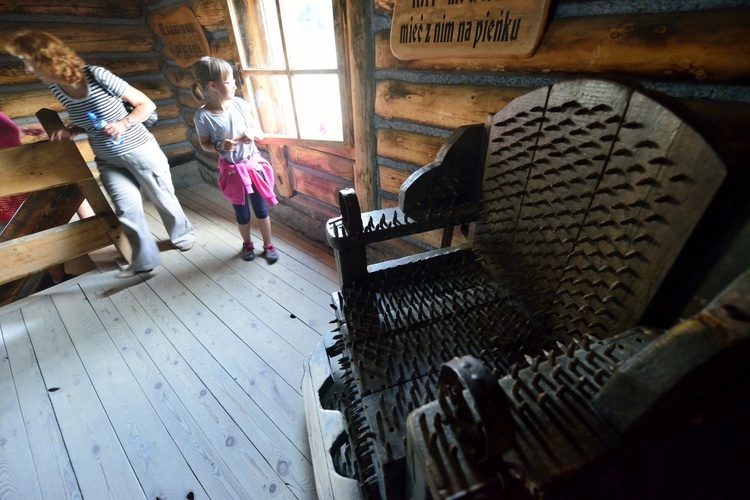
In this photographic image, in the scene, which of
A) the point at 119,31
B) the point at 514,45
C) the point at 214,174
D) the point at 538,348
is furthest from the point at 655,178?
the point at 119,31

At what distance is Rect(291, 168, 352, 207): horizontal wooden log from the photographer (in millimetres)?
3146

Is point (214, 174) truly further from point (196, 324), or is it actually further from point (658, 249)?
point (658, 249)

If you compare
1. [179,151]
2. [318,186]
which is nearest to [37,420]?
[318,186]

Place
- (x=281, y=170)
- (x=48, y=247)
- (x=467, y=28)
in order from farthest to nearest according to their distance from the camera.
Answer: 1. (x=281, y=170)
2. (x=48, y=247)
3. (x=467, y=28)

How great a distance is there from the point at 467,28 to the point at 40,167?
123 inches

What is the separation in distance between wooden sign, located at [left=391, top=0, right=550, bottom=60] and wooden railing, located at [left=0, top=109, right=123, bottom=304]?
2690mm

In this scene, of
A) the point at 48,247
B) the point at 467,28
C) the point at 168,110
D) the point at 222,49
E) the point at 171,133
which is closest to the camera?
the point at 467,28

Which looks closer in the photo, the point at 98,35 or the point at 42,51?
the point at 42,51

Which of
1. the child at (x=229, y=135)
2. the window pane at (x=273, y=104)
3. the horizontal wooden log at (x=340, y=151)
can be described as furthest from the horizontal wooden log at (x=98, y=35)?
the horizontal wooden log at (x=340, y=151)

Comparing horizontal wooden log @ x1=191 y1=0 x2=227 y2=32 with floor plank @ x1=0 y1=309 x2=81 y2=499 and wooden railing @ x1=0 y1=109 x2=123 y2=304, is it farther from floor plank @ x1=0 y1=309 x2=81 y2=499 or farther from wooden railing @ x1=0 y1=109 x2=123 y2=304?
floor plank @ x1=0 y1=309 x2=81 y2=499

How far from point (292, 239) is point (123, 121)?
1.75m

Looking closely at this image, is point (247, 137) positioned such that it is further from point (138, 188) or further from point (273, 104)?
point (138, 188)

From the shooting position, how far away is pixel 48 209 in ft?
9.48

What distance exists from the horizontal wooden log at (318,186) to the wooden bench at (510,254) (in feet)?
5.82
